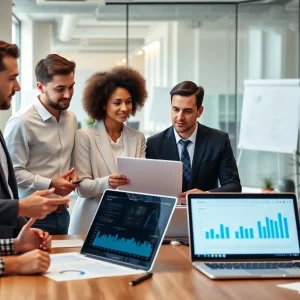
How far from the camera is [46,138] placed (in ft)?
11.8

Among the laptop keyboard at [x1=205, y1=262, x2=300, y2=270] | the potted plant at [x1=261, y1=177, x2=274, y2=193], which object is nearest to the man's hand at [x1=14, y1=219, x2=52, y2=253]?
the laptop keyboard at [x1=205, y1=262, x2=300, y2=270]

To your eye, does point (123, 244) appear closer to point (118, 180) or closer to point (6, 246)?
point (6, 246)

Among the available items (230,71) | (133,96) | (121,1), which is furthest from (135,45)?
(133,96)

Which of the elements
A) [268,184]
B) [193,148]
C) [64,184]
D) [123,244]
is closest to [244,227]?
[123,244]

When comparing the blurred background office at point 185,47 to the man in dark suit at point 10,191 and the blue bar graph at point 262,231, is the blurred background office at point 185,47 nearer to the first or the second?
the man in dark suit at point 10,191

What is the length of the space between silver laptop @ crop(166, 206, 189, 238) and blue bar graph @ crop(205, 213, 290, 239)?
0.43 metres

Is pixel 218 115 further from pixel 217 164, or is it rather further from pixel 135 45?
pixel 217 164

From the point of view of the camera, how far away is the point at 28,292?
2207 millimetres

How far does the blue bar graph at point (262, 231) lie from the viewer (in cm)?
261

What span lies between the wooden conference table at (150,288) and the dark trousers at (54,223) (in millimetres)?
1161

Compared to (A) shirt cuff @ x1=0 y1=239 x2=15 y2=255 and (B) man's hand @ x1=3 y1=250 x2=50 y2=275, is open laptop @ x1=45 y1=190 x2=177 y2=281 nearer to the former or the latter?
(B) man's hand @ x1=3 y1=250 x2=50 y2=275

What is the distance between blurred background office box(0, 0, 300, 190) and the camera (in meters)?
8.09

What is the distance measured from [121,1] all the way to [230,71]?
1.66 meters

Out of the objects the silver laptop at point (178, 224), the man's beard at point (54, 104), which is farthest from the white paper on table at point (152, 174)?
the man's beard at point (54, 104)
